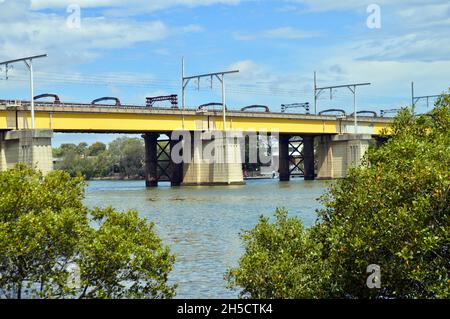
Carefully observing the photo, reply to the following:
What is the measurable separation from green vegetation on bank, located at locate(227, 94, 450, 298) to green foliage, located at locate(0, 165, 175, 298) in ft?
7.57

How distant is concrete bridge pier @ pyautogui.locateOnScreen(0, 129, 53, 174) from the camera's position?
8756cm

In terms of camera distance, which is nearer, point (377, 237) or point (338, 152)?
point (377, 237)

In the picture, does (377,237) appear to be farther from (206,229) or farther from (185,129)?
(185,129)

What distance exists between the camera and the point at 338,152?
139750 millimetres

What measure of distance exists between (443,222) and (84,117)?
83.3m

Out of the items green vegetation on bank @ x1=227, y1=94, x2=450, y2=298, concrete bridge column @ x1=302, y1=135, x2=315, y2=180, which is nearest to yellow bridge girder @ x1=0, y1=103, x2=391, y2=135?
concrete bridge column @ x1=302, y1=135, x2=315, y2=180

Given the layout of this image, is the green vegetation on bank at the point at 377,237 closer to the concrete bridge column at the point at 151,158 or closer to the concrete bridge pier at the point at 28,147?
the concrete bridge pier at the point at 28,147

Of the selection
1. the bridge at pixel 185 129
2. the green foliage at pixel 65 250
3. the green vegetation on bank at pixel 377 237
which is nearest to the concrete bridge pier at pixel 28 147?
the bridge at pixel 185 129

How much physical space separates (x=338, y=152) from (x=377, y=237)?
124 meters

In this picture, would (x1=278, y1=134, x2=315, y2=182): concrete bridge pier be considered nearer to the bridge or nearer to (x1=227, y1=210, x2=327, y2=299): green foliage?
the bridge

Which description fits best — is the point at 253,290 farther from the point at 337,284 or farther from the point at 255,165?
the point at 255,165

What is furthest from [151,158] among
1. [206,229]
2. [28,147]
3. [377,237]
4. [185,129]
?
[377,237]

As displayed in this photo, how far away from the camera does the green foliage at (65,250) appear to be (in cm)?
1868
